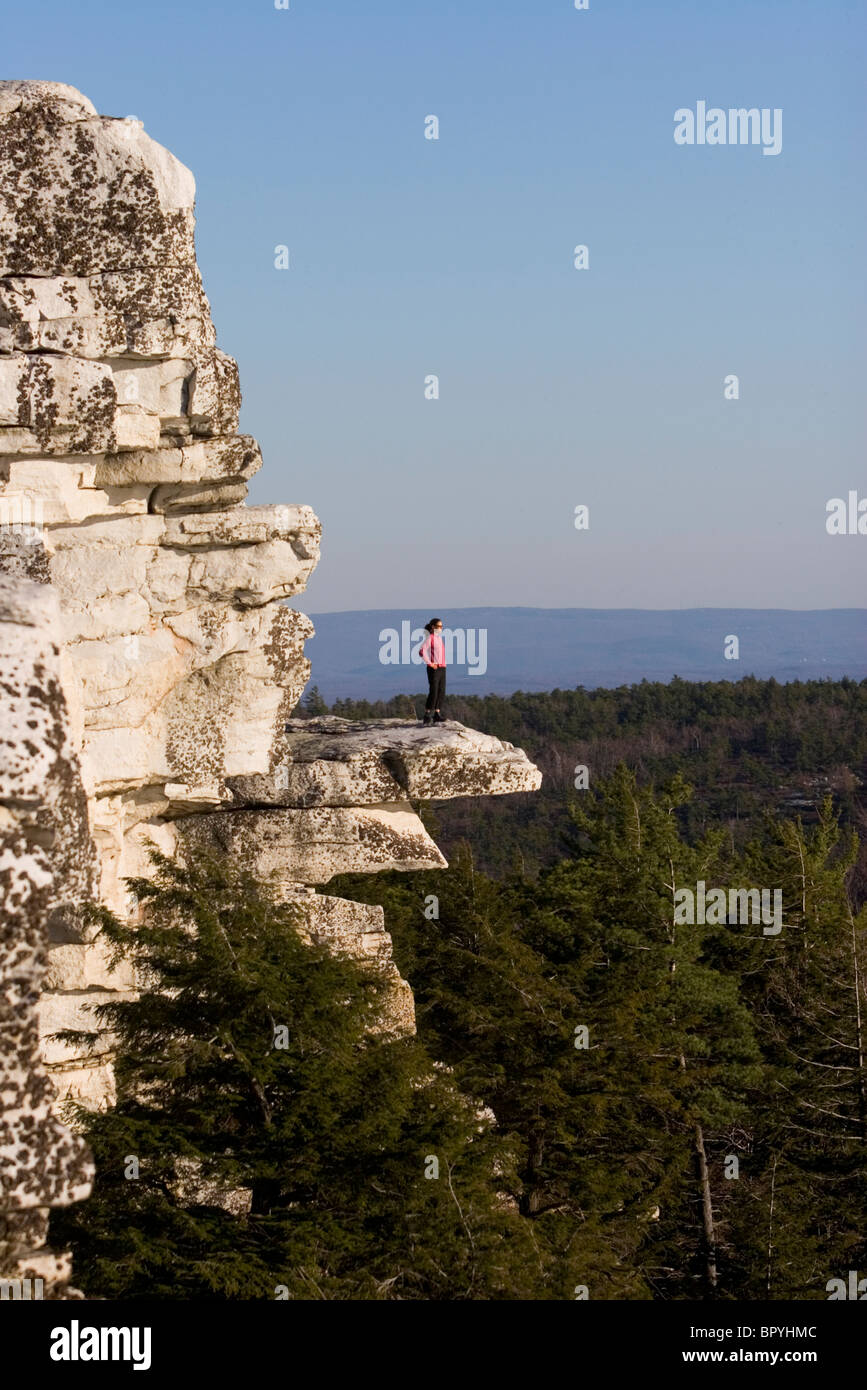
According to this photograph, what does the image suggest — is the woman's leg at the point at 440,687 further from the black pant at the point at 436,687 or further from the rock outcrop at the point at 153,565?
the rock outcrop at the point at 153,565

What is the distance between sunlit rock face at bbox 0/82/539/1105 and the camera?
→ 1605 centimetres

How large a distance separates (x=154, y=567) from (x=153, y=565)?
3cm

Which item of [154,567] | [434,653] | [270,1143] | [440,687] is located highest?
[154,567]

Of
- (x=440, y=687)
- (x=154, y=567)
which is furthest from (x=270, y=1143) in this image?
(x=440, y=687)

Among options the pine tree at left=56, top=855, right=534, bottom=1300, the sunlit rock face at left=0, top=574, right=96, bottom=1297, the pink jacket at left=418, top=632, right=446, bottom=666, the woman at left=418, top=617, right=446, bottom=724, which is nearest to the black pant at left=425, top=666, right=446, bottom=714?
the woman at left=418, top=617, right=446, bottom=724

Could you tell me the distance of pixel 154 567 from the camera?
58.7ft

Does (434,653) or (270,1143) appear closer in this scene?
(270,1143)

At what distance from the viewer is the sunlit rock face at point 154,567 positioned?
52.6 feet

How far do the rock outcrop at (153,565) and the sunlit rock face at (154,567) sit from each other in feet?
0.09

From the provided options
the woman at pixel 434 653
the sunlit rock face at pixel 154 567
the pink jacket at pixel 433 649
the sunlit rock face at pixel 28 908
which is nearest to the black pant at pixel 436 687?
the woman at pixel 434 653

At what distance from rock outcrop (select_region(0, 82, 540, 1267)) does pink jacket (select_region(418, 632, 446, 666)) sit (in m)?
0.99

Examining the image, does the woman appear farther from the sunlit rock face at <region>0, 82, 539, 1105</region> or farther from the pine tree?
the pine tree

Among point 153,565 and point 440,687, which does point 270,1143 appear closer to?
point 153,565
